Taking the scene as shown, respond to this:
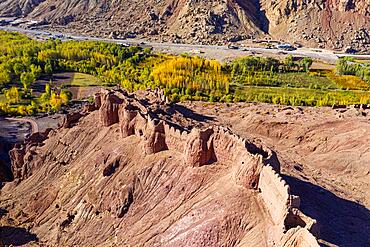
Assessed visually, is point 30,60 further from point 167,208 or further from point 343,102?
point 167,208

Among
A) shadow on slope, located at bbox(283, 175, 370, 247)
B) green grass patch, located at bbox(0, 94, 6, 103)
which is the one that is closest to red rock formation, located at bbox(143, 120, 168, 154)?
shadow on slope, located at bbox(283, 175, 370, 247)

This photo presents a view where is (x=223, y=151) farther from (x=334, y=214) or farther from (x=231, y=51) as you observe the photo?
(x=231, y=51)

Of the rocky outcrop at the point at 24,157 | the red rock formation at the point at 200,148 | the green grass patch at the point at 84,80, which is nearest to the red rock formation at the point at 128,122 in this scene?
the red rock formation at the point at 200,148

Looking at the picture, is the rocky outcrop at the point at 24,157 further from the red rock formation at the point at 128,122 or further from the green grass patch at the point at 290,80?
the green grass patch at the point at 290,80

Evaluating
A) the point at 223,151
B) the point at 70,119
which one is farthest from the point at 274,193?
the point at 70,119

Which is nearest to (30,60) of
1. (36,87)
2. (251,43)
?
(36,87)

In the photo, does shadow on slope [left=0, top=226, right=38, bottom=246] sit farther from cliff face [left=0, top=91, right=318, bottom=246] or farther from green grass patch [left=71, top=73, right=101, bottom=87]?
green grass patch [left=71, top=73, right=101, bottom=87]
